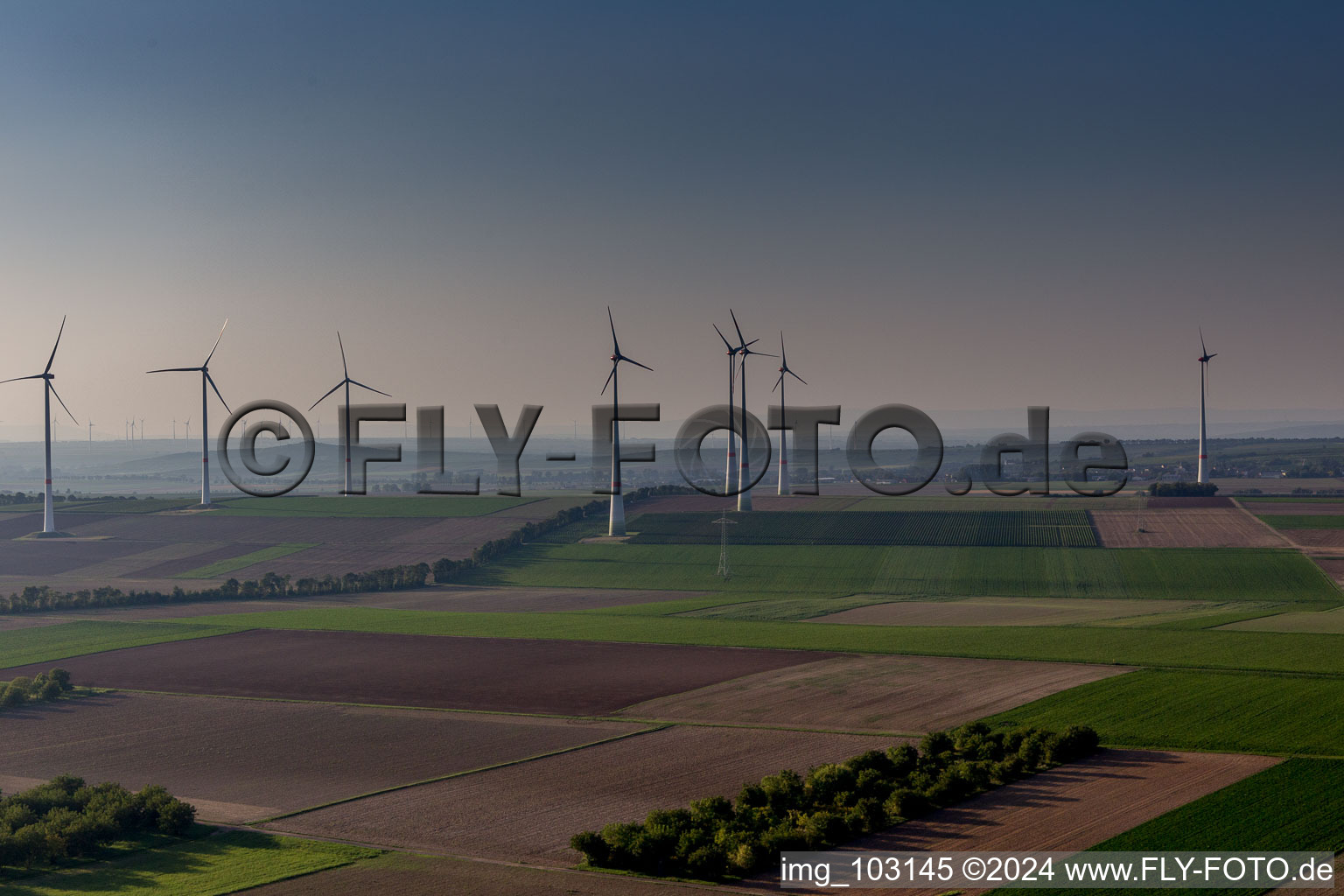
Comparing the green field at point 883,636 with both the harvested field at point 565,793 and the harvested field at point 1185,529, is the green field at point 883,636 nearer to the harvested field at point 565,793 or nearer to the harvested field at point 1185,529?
the harvested field at point 565,793

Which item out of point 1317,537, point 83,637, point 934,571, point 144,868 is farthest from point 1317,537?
point 144,868

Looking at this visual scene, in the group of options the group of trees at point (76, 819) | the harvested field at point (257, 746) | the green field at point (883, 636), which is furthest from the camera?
the green field at point (883, 636)

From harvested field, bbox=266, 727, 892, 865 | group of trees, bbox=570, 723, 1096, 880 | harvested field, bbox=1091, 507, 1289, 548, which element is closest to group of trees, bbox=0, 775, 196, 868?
harvested field, bbox=266, 727, 892, 865

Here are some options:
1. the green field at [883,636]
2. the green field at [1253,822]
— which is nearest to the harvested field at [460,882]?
the green field at [1253,822]

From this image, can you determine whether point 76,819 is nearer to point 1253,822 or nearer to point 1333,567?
point 1253,822

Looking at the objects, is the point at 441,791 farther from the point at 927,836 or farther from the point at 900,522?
the point at 900,522

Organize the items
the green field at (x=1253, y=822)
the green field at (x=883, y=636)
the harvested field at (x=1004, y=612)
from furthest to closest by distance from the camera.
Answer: the harvested field at (x=1004, y=612) → the green field at (x=883, y=636) → the green field at (x=1253, y=822)

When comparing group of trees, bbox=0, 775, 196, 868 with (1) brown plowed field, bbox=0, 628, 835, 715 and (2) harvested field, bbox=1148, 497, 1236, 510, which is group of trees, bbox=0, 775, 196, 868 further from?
(2) harvested field, bbox=1148, 497, 1236, 510
